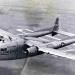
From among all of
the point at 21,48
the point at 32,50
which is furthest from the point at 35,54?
the point at 21,48

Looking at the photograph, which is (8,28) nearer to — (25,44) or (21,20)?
(21,20)

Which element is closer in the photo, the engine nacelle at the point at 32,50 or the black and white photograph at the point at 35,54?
the black and white photograph at the point at 35,54

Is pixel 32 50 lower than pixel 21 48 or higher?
lower

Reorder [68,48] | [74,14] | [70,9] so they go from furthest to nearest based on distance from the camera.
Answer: [70,9] → [74,14] → [68,48]

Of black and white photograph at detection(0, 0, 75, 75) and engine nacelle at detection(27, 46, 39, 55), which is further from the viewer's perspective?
engine nacelle at detection(27, 46, 39, 55)

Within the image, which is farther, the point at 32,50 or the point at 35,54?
the point at 35,54

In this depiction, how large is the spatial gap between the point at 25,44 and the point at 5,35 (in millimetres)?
3908

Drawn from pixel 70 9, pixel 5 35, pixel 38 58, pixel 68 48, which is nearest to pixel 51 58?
pixel 38 58

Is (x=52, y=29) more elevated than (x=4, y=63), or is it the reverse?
(x=52, y=29)

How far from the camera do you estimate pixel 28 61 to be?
37.6 m

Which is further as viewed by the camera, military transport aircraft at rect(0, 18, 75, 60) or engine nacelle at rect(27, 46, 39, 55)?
engine nacelle at rect(27, 46, 39, 55)

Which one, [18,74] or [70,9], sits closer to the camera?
[18,74]

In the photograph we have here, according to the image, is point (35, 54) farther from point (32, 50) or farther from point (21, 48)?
point (21, 48)

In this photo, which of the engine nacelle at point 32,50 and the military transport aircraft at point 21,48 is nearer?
the military transport aircraft at point 21,48
